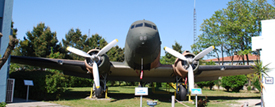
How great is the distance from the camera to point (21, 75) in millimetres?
14969

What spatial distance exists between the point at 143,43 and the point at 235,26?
1099 inches

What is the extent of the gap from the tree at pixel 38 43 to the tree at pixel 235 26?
27625mm

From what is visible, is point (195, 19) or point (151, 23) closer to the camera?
point (151, 23)

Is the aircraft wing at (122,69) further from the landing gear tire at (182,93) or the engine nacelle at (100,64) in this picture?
the landing gear tire at (182,93)

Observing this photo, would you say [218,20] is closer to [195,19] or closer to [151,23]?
[195,19]

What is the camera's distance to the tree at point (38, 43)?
116 ft

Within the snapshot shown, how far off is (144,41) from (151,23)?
182 centimetres

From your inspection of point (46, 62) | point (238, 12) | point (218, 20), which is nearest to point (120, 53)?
point (218, 20)

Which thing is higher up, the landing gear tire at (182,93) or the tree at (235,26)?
the tree at (235,26)

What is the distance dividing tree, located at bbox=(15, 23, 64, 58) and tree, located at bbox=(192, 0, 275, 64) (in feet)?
90.6

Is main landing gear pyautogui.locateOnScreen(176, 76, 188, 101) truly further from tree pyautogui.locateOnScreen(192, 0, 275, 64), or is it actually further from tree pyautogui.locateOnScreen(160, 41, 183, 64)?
tree pyautogui.locateOnScreen(160, 41, 183, 64)

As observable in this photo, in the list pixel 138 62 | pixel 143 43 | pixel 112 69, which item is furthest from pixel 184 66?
pixel 112 69

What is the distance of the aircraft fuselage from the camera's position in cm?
1134

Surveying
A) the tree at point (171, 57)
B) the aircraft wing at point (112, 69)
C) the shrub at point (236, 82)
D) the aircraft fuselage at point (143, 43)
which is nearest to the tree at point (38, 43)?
the aircraft wing at point (112, 69)
